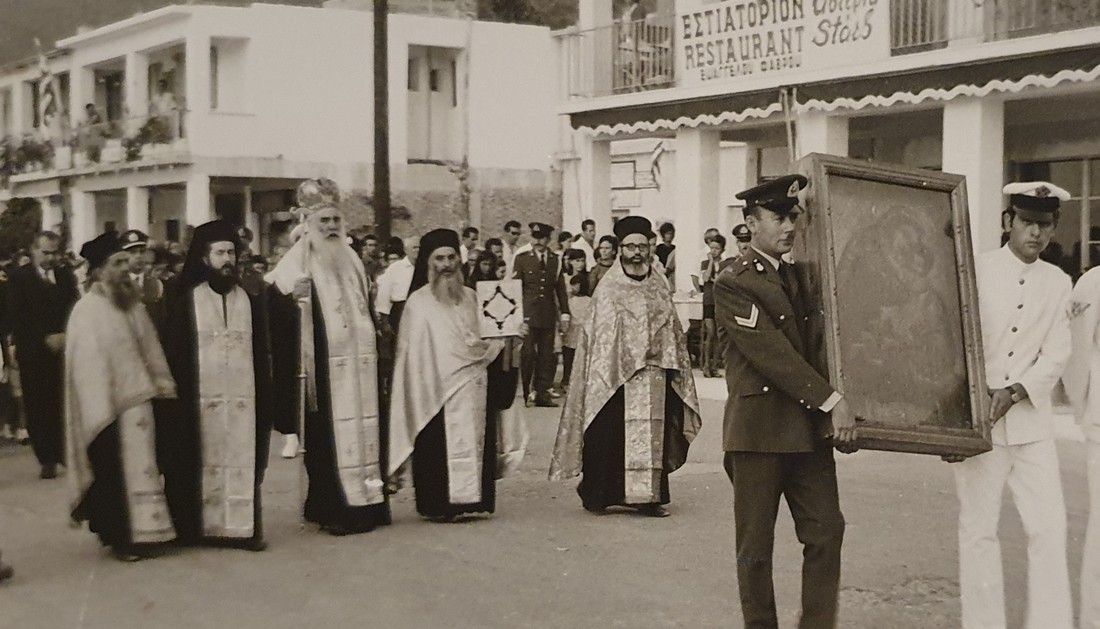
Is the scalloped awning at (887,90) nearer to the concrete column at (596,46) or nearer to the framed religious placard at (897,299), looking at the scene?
the concrete column at (596,46)

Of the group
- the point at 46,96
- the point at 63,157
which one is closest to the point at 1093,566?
the point at 63,157

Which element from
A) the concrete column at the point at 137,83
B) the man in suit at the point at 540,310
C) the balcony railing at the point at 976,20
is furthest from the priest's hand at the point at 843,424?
the concrete column at the point at 137,83

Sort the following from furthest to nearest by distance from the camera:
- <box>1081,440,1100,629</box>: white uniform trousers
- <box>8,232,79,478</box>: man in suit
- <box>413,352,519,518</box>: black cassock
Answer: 1. <box>8,232,79,478</box>: man in suit
2. <box>413,352,519,518</box>: black cassock
3. <box>1081,440,1100,629</box>: white uniform trousers

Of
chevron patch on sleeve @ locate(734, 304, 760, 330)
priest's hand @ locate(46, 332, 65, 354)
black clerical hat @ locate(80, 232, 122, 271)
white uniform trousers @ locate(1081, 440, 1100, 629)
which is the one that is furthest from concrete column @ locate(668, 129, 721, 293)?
chevron patch on sleeve @ locate(734, 304, 760, 330)

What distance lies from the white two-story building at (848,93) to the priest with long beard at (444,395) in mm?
4787

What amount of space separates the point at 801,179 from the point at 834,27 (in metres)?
12.6

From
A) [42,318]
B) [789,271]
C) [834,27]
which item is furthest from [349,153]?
[789,271]

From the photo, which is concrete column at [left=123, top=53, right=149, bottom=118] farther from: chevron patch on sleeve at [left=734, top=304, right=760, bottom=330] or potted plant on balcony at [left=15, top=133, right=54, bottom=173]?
chevron patch on sleeve at [left=734, top=304, right=760, bottom=330]

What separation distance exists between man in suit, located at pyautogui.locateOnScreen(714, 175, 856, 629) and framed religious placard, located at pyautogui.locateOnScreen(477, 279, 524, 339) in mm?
3700

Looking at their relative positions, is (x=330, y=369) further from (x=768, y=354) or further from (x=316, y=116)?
(x=316, y=116)

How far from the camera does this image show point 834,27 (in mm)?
17562

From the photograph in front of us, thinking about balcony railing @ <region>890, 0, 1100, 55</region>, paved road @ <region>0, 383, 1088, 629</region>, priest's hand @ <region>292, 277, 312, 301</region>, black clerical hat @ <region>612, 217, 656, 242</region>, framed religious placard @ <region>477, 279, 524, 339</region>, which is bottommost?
paved road @ <region>0, 383, 1088, 629</region>

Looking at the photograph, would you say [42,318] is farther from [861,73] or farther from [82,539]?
[861,73]

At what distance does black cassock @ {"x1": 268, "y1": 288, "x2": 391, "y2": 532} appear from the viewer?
29.0 feet
